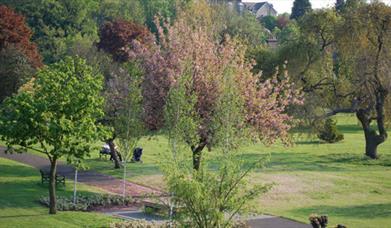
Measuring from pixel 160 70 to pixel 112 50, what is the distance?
38202 millimetres

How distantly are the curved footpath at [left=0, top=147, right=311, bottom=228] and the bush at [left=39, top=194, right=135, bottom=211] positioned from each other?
4.68 ft

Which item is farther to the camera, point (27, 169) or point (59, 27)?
point (59, 27)

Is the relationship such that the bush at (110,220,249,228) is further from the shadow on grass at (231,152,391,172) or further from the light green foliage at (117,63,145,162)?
the shadow on grass at (231,152,391,172)

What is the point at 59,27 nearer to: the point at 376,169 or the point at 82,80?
the point at 376,169

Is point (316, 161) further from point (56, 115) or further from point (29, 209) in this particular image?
point (56, 115)

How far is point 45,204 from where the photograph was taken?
2742 cm

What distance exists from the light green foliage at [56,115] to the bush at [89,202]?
3.05 m

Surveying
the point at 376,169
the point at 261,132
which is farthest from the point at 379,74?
the point at 261,132

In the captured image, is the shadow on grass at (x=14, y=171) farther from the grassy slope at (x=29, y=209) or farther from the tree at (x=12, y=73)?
the tree at (x=12, y=73)

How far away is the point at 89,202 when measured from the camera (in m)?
28.5

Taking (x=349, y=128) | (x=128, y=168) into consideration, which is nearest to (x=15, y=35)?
(x=128, y=168)

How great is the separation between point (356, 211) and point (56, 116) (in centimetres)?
1395

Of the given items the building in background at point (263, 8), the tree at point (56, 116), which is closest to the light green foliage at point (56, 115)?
the tree at point (56, 116)

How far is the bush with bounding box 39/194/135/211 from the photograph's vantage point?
27.5 meters
